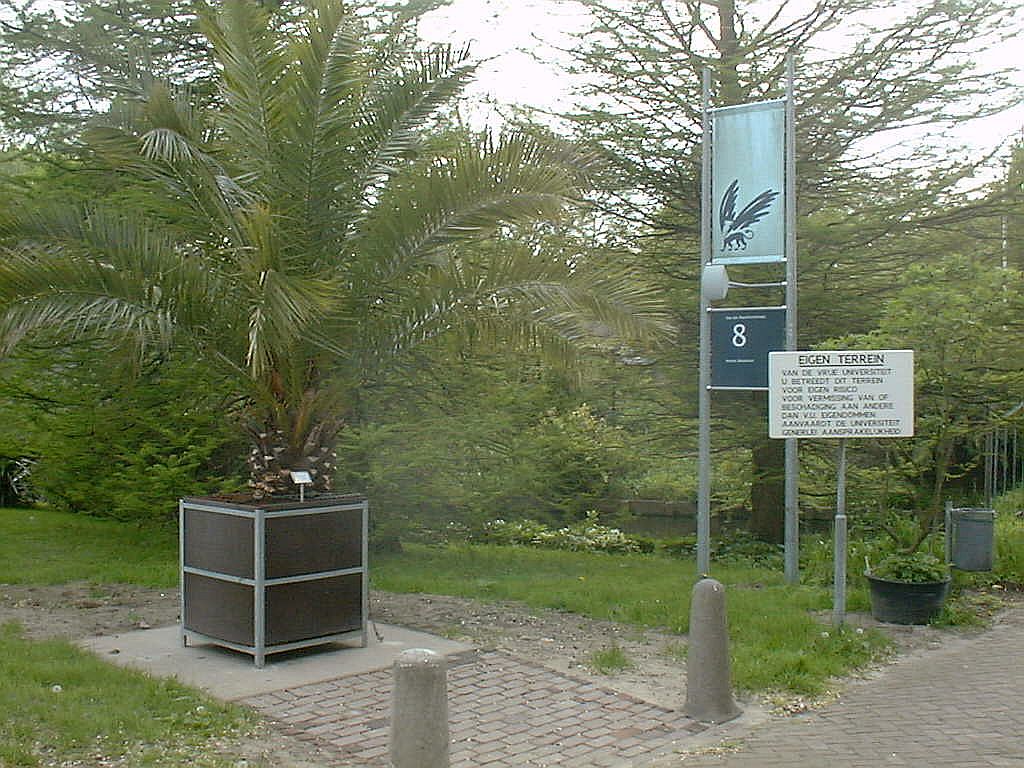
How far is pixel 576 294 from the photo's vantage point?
8406 millimetres

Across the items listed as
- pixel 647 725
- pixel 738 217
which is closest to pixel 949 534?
pixel 738 217

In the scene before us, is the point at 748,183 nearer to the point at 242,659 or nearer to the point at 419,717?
the point at 242,659

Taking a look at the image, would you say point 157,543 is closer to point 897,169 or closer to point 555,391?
point 555,391

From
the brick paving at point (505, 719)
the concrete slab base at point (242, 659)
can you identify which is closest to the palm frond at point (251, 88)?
the concrete slab base at point (242, 659)

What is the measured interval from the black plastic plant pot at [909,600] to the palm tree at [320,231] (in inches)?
123

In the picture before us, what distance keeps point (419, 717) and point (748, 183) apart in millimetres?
6990

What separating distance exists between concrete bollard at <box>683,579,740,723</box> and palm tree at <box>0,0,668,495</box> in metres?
2.58

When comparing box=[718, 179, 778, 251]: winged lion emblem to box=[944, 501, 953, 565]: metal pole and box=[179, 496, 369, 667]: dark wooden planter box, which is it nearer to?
box=[944, 501, 953, 565]: metal pole

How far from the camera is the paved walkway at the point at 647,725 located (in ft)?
19.6

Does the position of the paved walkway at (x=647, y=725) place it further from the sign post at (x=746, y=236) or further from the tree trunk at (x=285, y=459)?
the sign post at (x=746, y=236)

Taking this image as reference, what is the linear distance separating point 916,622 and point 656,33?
27.2ft

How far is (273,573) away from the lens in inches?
309

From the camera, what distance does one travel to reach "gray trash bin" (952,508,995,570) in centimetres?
1076

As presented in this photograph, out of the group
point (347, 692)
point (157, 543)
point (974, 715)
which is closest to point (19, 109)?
point (157, 543)
